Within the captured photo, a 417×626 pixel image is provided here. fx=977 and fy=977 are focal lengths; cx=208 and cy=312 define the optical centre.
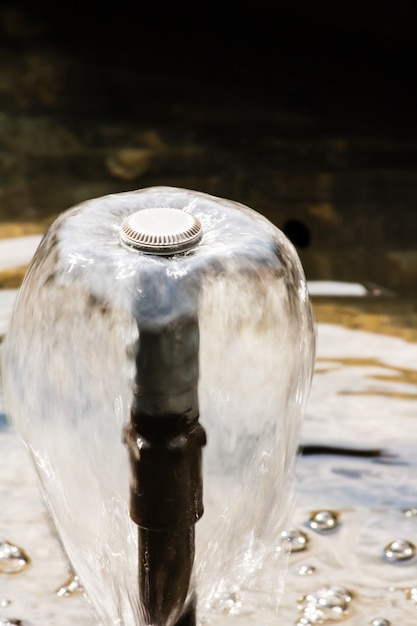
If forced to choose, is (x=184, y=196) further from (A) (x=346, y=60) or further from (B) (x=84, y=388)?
(A) (x=346, y=60)

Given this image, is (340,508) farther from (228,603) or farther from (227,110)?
(227,110)

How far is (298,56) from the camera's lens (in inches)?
84.4

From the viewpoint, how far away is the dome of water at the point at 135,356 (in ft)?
2.62

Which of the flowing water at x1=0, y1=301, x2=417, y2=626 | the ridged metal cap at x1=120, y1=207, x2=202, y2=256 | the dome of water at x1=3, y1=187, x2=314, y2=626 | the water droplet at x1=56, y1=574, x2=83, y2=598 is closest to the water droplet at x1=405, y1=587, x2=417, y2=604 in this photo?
the flowing water at x1=0, y1=301, x2=417, y2=626

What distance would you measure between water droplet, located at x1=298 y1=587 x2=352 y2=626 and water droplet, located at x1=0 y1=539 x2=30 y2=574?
35 centimetres

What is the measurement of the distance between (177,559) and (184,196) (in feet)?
1.09

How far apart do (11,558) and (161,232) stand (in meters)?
0.62

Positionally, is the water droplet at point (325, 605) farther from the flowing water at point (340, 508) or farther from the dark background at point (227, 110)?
the dark background at point (227, 110)

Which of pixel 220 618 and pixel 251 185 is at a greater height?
pixel 251 185

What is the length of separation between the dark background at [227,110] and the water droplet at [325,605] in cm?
87

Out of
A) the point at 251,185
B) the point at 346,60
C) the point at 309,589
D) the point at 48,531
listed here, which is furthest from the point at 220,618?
the point at 346,60

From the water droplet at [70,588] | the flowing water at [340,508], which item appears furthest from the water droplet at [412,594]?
the water droplet at [70,588]

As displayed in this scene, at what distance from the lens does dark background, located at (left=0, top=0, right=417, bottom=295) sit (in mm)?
2012

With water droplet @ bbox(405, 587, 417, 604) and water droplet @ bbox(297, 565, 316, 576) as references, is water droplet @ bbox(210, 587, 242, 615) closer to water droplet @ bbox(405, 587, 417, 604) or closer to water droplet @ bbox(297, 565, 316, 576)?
water droplet @ bbox(297, 565, 316, 576)
